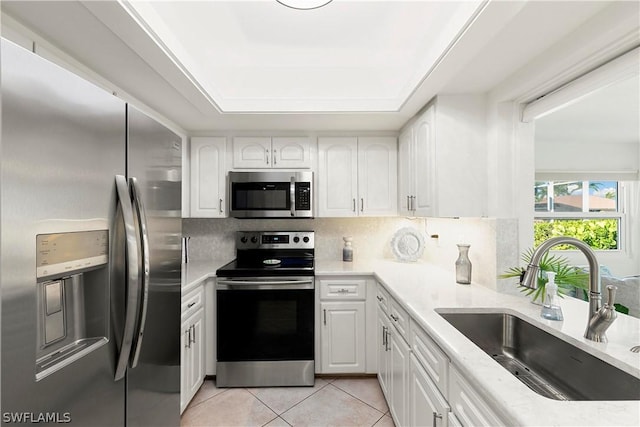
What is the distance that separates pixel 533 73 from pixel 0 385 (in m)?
2.27

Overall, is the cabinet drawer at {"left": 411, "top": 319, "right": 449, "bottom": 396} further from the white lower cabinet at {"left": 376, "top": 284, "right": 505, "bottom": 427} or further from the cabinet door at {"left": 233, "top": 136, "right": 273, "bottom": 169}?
the cabinet door at {"left": 233, "top": 136, "right": 273, "bottom": 169}

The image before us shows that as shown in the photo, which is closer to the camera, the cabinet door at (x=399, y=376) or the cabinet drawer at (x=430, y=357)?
the cabinet drawer at (x=430, y=357)

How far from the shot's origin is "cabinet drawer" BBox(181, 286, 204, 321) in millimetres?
2076

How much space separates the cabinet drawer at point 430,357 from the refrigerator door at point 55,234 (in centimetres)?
112

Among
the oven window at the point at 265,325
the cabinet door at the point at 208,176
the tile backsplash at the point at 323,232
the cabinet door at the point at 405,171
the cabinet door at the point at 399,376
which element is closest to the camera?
the cabinet door at the point at 399,376

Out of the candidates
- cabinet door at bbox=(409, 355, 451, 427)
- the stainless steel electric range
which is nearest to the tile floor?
the stainless steel electric range

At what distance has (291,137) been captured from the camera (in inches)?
115

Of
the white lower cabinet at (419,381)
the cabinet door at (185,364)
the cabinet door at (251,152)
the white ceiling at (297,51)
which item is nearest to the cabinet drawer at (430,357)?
the white lower cabinet at (419,381)

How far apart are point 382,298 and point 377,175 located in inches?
46.0

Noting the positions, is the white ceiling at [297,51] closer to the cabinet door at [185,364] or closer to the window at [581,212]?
the window at [581,212]

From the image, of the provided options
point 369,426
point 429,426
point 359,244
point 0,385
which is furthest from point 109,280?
point 359,244

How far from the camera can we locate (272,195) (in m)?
2.81

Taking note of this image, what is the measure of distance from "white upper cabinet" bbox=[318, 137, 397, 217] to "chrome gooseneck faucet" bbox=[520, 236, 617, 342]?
1782mm

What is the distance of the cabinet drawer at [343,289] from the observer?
2564 millimetres
